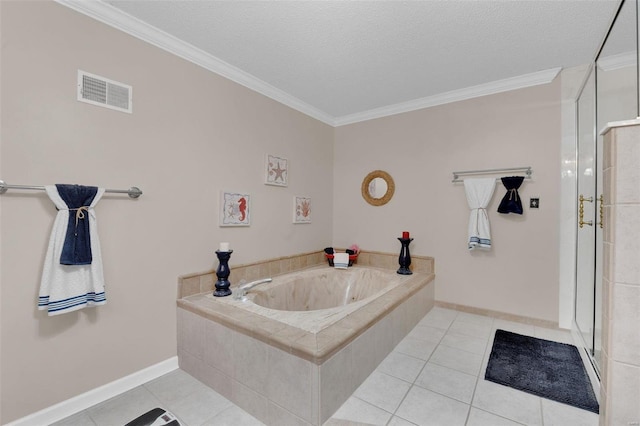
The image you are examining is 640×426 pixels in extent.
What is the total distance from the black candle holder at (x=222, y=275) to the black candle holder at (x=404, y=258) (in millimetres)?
1770

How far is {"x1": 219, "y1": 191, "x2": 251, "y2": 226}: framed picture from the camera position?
2318 millimetres

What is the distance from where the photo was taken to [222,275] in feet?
6.97

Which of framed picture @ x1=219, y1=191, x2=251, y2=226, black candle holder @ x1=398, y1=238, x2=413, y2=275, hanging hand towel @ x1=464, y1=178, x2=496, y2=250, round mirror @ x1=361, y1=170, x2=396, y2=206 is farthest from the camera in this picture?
round mirror @ x1=361, y1=170, x2=396, y2=206

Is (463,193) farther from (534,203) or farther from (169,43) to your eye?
(169,43)

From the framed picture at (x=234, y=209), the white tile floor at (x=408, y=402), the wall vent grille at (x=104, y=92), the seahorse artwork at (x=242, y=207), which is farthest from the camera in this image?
the seahorse artwork at (x=242, y=207)

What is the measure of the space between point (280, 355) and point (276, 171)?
5.87 ft

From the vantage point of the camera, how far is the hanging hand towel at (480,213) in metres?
2.64

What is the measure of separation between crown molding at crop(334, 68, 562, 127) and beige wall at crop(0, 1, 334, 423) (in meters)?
1.38

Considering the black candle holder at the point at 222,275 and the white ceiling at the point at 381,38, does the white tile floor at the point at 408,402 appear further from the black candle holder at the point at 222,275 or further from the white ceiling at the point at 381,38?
the white ceiling at the point at 381,38

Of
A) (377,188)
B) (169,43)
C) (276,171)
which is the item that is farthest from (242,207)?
(377,188)

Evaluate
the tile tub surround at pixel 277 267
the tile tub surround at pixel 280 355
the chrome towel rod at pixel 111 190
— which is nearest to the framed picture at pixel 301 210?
Result: the tile tub surround at pixel 277 267

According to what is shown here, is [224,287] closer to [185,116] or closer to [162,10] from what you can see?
[185,116]

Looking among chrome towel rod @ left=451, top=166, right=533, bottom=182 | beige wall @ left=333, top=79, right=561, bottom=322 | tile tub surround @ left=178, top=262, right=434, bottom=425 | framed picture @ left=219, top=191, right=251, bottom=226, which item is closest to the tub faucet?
tile tub surround @ left=178, top=262, right=434, bottom=425

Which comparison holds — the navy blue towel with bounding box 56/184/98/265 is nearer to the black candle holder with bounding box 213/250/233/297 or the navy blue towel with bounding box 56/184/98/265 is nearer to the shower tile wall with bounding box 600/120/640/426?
Result: the black candle holder with bounding box 213/250/233/297
